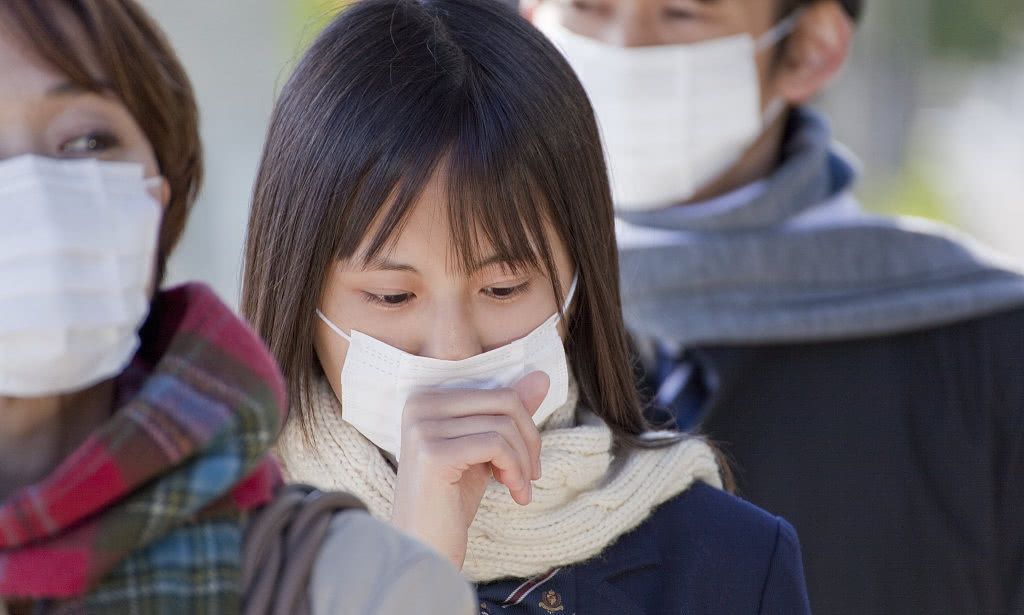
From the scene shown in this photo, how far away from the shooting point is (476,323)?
7.25 ft

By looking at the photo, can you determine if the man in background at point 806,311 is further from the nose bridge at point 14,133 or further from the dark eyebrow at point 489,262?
the nose bridge at point 14,133

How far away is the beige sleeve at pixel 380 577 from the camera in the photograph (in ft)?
4.83

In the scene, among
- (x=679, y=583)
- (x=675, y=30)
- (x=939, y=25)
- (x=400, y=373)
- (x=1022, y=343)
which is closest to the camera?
(x=400, y=373)

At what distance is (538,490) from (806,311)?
138cm

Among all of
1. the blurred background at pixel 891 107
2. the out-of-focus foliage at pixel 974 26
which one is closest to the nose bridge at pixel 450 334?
the blurred background at pixel 891 107

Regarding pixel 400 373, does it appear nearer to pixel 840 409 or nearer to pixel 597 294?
pixel 597 294

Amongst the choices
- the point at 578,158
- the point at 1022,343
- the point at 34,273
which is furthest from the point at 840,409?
the point at 34,273

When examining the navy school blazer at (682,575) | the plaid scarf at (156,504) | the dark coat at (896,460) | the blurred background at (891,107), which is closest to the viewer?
the plaid scarf at (156,504)

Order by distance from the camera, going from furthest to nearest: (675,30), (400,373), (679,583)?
(675,30) < (679,583) < (400,373)

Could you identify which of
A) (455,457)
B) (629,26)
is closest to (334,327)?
(455,457)

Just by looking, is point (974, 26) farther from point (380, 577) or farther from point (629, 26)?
point (380, 577)

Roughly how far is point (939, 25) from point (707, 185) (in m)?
16.6

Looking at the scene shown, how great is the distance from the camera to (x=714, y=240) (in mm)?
3641

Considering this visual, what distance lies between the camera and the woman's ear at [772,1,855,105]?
3.77m
